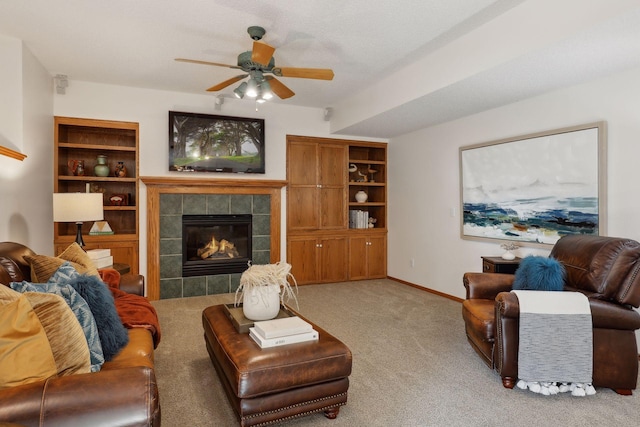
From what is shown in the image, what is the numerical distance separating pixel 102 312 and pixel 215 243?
338 cm

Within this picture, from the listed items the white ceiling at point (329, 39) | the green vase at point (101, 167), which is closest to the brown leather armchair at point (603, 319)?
the white ceiling at point (329, 39)

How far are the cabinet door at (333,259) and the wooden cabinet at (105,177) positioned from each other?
2.59 metres

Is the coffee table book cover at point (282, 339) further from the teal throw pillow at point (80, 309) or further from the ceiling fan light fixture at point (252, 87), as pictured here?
the ceiling fan light fixture at point (252, 87)

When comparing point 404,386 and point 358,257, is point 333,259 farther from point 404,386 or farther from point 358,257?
point 404,386

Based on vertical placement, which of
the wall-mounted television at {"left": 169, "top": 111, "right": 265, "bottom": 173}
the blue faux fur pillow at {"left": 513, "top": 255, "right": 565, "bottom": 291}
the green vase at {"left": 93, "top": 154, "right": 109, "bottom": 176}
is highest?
the wall-mounted television at {"left": 169, "top": 111, "right": 265, "bottom": 173}

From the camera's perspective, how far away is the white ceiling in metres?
2.69

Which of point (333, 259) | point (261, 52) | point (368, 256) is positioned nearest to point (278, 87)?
point (261, 52)

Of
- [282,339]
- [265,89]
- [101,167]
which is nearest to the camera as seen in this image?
[282,339]

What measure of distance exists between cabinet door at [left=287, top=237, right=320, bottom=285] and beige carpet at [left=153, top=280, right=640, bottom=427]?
157 cm

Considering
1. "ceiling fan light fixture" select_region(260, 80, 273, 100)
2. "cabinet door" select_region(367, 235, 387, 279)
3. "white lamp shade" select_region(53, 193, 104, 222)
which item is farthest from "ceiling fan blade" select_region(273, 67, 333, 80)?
"cabinet door" select_region(367, 235, 387, 279)

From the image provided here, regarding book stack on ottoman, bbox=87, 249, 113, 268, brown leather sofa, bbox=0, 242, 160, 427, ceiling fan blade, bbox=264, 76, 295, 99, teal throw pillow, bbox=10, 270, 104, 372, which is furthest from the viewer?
book stack on ottoman, bbox=87, 249, 113, 268

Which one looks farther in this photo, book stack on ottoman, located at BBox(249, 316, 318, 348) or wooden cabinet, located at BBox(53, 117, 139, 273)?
wooden cabinet, located at BBox(53, 117, 139, 273)

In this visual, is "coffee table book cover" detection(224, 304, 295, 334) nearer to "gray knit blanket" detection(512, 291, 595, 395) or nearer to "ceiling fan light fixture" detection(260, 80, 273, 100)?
"gray knit blanket" detection(512, 291, 595, 395)

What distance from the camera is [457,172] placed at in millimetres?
4855
